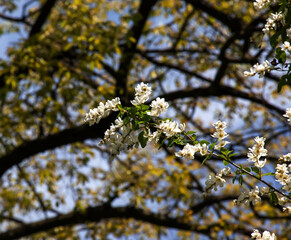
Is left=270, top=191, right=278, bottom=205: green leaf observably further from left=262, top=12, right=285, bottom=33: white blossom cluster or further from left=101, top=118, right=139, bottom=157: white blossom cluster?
left=262, top=12, right=285, bottom=33: white blossom cluster

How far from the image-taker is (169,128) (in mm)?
1601

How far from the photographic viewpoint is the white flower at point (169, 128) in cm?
160

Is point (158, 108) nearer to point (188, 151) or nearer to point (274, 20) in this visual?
point (188, 151)

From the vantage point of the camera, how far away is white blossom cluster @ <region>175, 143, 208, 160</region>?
158 cm

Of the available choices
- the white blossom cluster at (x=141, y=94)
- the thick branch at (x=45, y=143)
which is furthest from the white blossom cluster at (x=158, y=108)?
the thick branch at (x=45, y=143)

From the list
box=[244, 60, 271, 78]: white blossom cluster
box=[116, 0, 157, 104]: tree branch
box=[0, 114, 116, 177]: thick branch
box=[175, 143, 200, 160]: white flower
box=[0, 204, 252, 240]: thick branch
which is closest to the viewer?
box=[175, 143, 200, 160]: white flower

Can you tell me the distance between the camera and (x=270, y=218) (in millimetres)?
5555

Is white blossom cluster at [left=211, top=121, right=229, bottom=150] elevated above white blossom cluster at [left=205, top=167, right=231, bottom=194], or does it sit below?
above

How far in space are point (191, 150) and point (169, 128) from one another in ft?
0.46

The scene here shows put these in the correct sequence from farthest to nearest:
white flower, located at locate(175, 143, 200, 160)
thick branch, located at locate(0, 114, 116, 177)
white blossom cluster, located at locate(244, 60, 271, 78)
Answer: thick branch, located at locate(0, 114, 116, 177) < white blossom cluster, located at locate(244, 60, 271, 78) < white flower, located at locate(175, 143, 200, 160)

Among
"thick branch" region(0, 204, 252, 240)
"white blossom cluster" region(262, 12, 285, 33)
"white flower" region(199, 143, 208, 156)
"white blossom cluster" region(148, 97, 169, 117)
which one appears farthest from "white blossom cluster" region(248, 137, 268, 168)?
"thick branch" region(0, 204, 252, 240)

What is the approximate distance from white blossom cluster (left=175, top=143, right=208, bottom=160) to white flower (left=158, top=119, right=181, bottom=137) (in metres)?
0.08

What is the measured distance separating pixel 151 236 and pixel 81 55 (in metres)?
3.81

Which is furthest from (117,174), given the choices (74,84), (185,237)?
(74,84)
